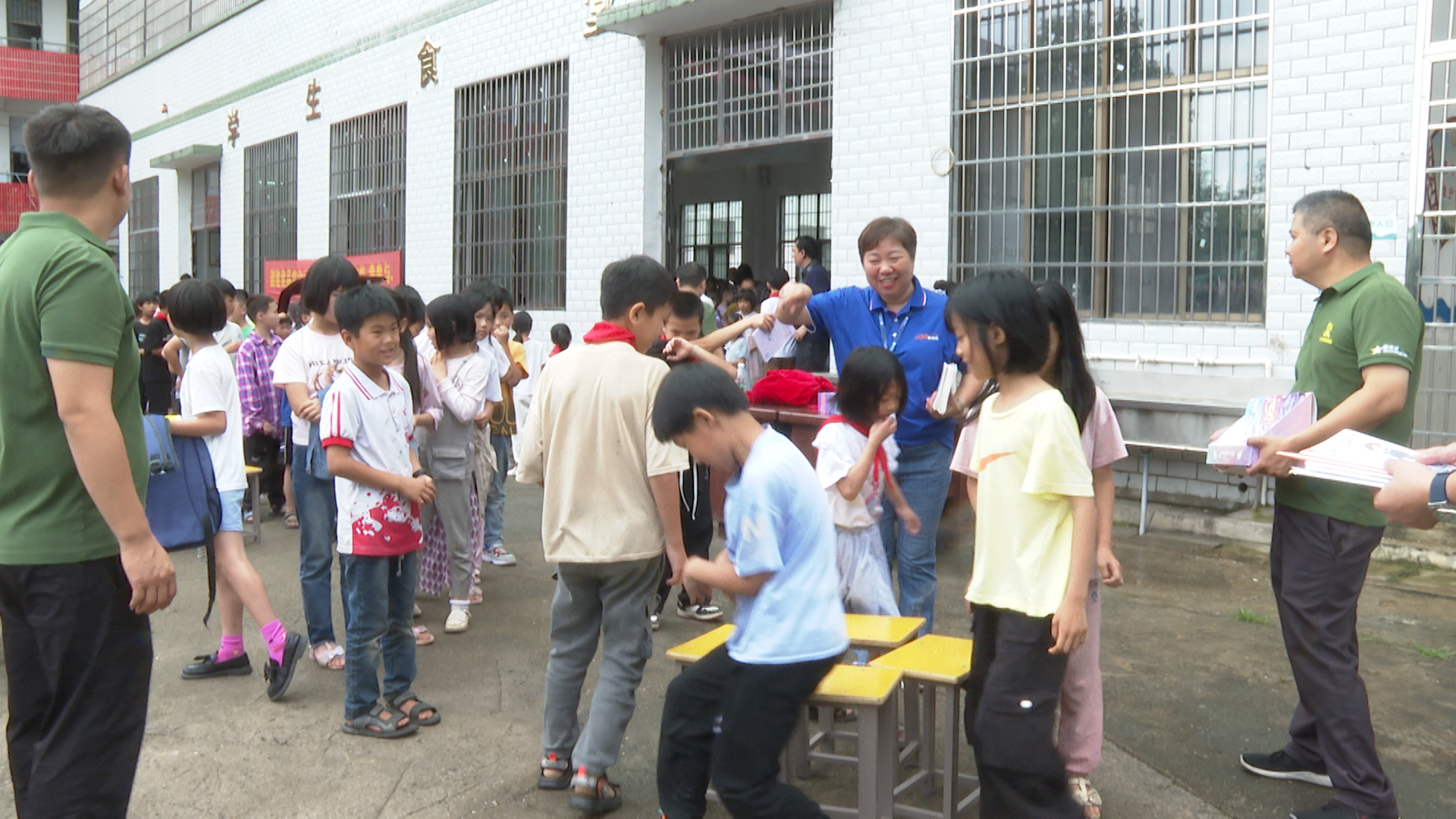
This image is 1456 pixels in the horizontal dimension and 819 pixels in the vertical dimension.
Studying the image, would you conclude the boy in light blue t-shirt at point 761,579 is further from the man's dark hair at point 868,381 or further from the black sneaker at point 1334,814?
the black sneaker at point 1334,814

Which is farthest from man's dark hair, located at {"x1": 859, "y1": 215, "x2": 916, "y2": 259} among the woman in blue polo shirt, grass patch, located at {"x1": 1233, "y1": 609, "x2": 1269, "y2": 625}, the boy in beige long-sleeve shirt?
grass patch, located at {"x1": 1233, "y1": 609, "x2": 1269, "y2": 625}

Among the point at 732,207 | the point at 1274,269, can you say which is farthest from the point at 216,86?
the point at 1274,269

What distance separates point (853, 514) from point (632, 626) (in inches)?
→ 35.2

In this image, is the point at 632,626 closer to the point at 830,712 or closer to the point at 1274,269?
the point at 830,712

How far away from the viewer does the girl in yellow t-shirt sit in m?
2.84

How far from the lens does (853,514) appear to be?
406 cm

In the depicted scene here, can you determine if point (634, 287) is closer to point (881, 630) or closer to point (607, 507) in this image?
point (607, 507)

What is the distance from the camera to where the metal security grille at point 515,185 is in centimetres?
1270

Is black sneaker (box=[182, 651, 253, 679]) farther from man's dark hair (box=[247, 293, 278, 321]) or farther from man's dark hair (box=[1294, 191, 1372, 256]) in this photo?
man's dark hair (box=[1294, 191, 1372, 256])

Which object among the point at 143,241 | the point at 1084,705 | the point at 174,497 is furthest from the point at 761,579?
the point at 143,241

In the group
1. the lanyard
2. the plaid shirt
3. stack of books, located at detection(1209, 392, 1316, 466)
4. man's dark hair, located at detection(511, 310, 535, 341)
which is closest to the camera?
stack of books, located at detection(1209, 392, 1316, 466)

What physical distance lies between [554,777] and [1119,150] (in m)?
5.95

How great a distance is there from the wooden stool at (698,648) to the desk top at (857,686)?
1.07 ft

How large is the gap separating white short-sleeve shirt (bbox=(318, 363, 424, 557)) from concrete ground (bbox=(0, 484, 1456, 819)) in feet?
2.42
